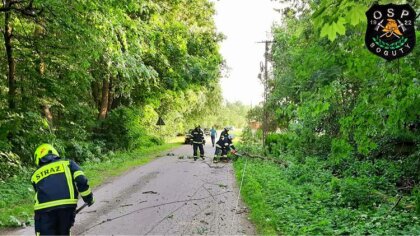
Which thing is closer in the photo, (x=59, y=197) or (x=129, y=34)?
(x=59, y=197)

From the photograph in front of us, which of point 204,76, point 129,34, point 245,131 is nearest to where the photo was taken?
point 129,34

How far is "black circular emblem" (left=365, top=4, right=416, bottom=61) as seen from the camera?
4.74 m

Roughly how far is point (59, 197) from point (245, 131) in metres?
26.1

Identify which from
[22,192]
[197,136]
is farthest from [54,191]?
[197,136]

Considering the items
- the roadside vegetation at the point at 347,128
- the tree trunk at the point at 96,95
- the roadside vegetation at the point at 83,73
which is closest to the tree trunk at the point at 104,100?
the roadside vegetation at the point at 83,73

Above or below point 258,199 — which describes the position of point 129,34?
A: above

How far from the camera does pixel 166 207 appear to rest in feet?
31.8

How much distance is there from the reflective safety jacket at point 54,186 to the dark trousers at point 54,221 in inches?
3.6

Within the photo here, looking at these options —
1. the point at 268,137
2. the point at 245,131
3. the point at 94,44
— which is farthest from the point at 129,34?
the point at 245,131

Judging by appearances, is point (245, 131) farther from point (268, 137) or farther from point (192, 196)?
point (192, 196)

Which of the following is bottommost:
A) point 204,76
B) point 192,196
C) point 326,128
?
point 192,196

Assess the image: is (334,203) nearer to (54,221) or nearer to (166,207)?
(166,207)

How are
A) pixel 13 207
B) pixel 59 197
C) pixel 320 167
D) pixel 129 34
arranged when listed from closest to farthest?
pixel 59 197, pixel 13 207, pixel 129 34, pixel 320 167

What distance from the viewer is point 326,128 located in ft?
58.6
